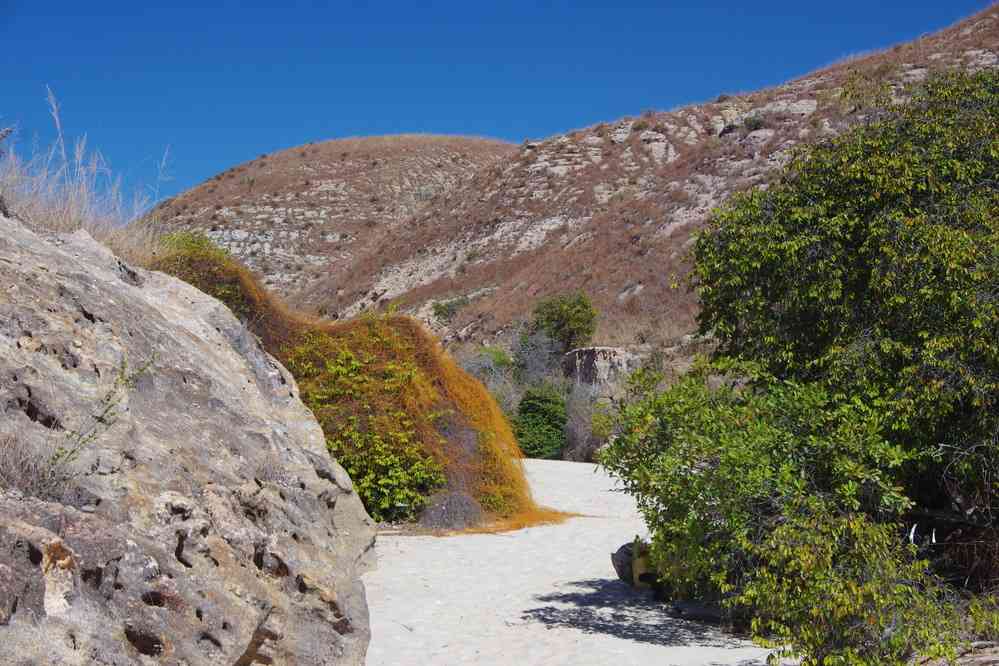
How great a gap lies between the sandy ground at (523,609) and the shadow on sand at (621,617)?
1cm

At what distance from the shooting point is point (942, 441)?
6539 mm

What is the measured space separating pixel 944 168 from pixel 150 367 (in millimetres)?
6615

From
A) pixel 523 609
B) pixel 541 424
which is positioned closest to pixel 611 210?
pixel 541 424

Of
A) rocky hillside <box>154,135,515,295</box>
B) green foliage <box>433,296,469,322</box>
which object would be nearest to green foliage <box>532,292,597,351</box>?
green foliage <box>433,296,469,322</box>

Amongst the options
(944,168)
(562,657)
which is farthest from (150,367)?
(944,168)

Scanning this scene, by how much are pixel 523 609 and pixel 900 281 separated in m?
4.43

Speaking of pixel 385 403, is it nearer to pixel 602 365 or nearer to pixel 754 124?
pixel 602 365

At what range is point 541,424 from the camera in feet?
74.5

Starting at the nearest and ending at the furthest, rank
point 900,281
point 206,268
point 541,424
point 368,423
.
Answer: point 900,281 < point 206,268 < point 368,423 < point 541,424

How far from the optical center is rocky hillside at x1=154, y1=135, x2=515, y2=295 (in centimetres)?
5581

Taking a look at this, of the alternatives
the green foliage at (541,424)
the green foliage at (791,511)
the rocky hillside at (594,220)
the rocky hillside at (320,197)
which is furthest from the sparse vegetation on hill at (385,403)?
the rocky hillside at (320,197)

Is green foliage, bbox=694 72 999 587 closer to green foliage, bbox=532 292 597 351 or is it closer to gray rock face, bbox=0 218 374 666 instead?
gray rock face, bbox=0 218 374 666

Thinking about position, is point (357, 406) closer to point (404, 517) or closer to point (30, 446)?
point (404, 517)

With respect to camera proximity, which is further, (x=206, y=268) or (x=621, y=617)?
(x=206, y=268)
